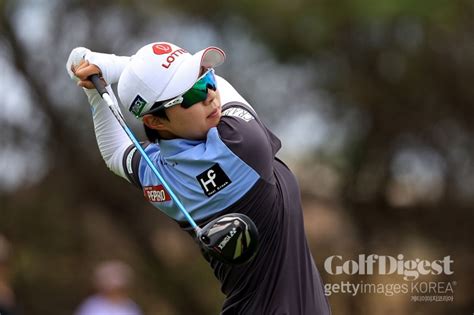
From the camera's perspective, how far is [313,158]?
11.5 m

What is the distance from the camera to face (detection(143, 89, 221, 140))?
148 inches

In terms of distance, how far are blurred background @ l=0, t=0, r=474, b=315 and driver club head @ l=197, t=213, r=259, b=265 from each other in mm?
7517

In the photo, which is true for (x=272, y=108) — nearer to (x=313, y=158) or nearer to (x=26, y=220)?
(x=313, y=158)

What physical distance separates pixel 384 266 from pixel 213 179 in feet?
19.9

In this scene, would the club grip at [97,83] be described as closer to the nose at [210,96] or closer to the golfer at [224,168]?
the golfer at [224,168]

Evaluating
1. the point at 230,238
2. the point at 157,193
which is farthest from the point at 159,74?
the point at 230,238

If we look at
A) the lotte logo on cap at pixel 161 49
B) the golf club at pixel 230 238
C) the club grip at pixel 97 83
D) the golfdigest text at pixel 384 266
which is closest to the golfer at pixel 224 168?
the lotte logo on cap at pixel 161 49

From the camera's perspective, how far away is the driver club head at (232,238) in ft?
11.6

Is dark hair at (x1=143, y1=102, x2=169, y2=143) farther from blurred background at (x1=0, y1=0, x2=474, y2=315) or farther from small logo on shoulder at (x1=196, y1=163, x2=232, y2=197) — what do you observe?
blurred background at (x1=0, y1=0, x2=474, y2=315)

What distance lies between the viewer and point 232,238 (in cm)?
353

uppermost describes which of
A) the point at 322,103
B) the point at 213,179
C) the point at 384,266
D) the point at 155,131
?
the point at 155,131

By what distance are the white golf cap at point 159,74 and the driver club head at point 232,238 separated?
0.50m

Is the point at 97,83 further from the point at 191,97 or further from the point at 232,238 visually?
the point at 232,238

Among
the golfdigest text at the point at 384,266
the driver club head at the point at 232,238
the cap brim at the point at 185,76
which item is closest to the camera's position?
the driver club head at the point at 232,238
